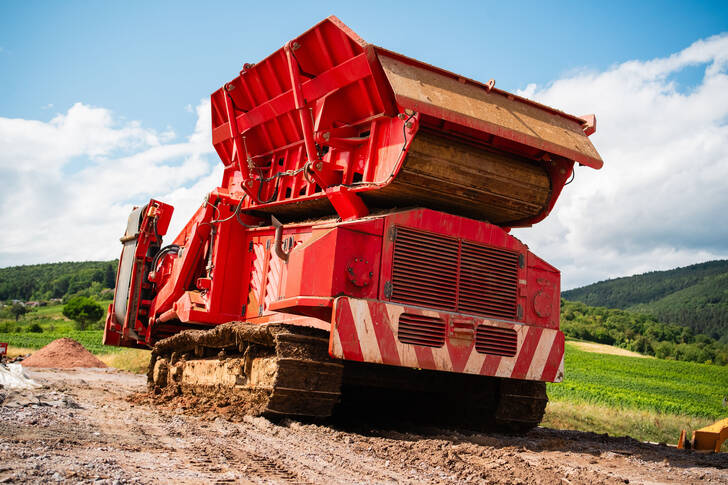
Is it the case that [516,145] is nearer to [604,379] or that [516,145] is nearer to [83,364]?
[83,364]

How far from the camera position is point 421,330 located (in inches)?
208

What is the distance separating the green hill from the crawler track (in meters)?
110

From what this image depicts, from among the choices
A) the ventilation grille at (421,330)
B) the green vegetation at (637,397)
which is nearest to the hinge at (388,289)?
the ventilation grille at (421,330)

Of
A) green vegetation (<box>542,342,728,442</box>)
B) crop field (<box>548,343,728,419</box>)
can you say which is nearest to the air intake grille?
green vegetation (<box>542,342,728,442</box>)

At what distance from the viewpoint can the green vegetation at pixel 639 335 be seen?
59094mm

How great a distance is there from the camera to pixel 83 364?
2009 cm

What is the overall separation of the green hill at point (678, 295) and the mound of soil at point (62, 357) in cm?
10471

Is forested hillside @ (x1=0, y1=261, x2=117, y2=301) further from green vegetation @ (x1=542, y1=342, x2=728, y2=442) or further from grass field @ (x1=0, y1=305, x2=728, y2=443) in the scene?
green vegetation @ (x1=542, y1=342, x2=728, y2=442)

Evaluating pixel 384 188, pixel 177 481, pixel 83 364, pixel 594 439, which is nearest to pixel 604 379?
pixel 83 364

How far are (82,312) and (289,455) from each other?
71.0 meters

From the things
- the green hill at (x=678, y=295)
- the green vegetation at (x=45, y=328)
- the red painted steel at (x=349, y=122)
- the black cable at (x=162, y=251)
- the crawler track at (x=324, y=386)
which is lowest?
the green vegetation at (x=45, y=328)

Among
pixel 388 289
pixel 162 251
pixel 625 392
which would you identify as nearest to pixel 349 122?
pixel 388 289

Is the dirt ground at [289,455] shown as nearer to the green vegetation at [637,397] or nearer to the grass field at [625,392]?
the green vegetation at [637,397]

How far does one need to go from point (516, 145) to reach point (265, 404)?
3497mm
